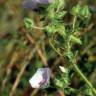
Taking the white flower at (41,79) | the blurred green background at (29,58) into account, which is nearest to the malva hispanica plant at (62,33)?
the white flower at (41,79)

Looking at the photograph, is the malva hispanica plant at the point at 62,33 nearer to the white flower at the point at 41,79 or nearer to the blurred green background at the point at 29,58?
the white flower at the point at 41,79

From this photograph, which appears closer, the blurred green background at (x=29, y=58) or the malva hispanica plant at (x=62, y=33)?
the malva hispanica plant at (x=62, y=33)

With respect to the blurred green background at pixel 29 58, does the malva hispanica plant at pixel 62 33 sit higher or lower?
higher

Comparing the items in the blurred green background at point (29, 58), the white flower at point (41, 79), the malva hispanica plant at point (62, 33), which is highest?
the malva hispanica plant at point (62, 33)

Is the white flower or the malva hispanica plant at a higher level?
the malva hispanica plant

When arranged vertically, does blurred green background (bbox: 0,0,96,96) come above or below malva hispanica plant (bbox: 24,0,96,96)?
below

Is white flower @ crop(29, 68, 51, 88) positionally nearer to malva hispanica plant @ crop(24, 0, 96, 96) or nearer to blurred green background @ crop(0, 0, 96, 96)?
malva hispanica plant @ crop(24, 0, 96, 96)

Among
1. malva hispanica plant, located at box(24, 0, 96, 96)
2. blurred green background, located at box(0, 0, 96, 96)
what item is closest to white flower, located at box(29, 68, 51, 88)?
malva hispanica plant, located at box(24, 0, 96, 96)

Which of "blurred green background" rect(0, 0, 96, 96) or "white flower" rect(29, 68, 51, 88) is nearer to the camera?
"white flower" rect(29, 68, 51, 88)

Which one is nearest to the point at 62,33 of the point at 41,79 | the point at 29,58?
the point at 41,79

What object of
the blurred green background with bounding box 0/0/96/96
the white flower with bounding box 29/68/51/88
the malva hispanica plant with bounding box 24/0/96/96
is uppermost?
the malva hispanica plant with bounding box 24/0/96/96

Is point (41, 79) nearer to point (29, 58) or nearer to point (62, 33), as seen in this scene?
Result: point (62, 33)
